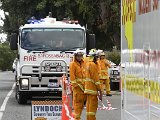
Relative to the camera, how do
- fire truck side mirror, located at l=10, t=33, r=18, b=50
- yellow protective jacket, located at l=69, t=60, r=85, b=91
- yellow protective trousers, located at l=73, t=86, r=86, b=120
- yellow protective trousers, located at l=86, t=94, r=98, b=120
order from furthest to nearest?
fire truck side mirror, located at l=10, t=33, r=18, b=50
yellow protective jacket, located at l=69, t=60, r=85, b=91
yellow protective trousers, located at l=73, t=86, r=86, b=120
yellow protective trousers, located at l=86, t=94, r=98, b=120

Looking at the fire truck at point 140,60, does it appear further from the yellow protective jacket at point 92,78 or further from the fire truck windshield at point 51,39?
the fire truck windshield at point 51,39

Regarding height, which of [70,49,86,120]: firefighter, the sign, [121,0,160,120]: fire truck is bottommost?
the sign

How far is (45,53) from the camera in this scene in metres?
18.3

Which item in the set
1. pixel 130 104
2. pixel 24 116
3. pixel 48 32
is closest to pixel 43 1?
pixel 48 32

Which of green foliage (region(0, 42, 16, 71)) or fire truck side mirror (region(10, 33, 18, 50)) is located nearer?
fire truck side mirror (region(10, 33, 18, 50))

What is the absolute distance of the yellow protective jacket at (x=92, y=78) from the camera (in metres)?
11.3

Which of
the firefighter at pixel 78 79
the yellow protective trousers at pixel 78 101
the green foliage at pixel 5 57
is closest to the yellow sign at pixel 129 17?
the yellow protective trousers at pixel 78 101

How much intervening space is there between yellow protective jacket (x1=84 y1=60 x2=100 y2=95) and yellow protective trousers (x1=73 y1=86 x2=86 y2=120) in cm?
109

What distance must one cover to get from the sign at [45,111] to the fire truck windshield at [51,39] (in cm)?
689

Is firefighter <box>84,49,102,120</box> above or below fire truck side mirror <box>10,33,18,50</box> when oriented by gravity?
below

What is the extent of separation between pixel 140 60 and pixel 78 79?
25.9 ft

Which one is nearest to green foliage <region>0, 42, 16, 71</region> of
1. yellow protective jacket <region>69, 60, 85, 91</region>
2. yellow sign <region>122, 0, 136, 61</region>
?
yellow protective jacket <region>69, 60, 85, 91</region>

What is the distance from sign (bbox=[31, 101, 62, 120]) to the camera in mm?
11523

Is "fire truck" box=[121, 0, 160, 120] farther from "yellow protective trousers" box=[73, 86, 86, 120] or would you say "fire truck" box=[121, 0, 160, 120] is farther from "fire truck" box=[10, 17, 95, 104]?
"fire truck" box=[10, 17, 95, 104]
